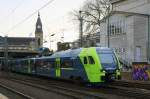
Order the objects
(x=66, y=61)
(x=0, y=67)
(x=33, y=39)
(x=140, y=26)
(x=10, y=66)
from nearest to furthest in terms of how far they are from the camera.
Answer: (x=66, y=61) < (x=140, y=26) < (x=10, y=66) < (x=0, y=67) < (x=33, y=39)

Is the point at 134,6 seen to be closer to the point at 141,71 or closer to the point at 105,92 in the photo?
the point at 141,71

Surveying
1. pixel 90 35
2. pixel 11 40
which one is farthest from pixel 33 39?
pixel 90 35

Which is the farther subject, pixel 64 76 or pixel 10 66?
pixel 10 66

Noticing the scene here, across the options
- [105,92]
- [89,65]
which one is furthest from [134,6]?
[105,92]

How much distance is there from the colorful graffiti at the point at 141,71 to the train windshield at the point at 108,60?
28.9ft

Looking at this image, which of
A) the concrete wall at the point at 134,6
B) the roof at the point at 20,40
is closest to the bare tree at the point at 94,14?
the concrete wall at the point at 134,6

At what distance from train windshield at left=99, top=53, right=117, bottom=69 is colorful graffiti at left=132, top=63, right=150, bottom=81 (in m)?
8.81

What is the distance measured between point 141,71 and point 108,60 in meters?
9.38

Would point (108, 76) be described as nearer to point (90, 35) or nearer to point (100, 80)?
point (100, 80)

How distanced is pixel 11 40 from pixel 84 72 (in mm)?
127752

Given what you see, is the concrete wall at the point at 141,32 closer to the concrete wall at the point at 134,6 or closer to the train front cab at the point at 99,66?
the concrete wall at the point at 134,6

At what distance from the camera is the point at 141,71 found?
39.8m

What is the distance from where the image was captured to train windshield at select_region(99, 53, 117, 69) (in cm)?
3078

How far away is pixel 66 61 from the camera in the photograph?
36281 millimetres
